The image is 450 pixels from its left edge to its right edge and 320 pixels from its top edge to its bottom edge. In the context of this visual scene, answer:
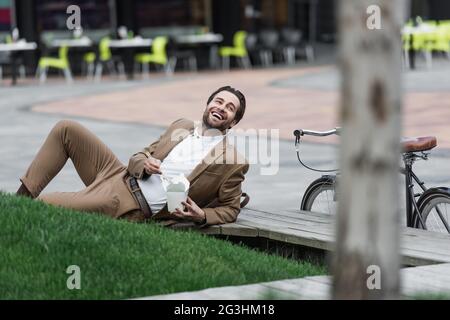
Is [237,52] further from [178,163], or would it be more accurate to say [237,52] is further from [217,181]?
[217,181]

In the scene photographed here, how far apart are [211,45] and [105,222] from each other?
2251 cm

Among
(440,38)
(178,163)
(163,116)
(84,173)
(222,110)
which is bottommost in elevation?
(163,116)

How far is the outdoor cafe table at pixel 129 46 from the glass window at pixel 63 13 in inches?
53.7

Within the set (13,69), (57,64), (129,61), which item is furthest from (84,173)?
(129,61)

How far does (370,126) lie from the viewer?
130 inches

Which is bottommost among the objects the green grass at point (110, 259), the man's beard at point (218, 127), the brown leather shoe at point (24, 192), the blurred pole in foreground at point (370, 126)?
the green grass at point (110, 259)

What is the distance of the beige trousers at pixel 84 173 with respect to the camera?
6.73 m

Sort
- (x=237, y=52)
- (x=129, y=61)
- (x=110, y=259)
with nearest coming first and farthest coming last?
(x=110, y=259) < (x=129, y=61) < (x=237, y=52)

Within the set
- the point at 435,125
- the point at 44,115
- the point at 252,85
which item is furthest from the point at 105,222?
the point at 252,85

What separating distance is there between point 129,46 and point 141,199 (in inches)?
766

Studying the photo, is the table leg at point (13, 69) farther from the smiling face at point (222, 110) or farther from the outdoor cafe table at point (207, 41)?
the smiling face at point (222, 110)

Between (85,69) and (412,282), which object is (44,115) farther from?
(412,282)

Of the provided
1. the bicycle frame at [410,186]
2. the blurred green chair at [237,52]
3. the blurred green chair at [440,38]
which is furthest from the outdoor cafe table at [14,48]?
the bicycle frame at [410,186]

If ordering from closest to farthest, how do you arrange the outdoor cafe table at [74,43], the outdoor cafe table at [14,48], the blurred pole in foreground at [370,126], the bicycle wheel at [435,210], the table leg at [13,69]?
the blurred pole in foreground at [370,126] < the bicycle wheel at [435,210] < the table leg at [13,69] < the outdoor cafe table at [14,48] < the outdoor cafe table at [74,43]
